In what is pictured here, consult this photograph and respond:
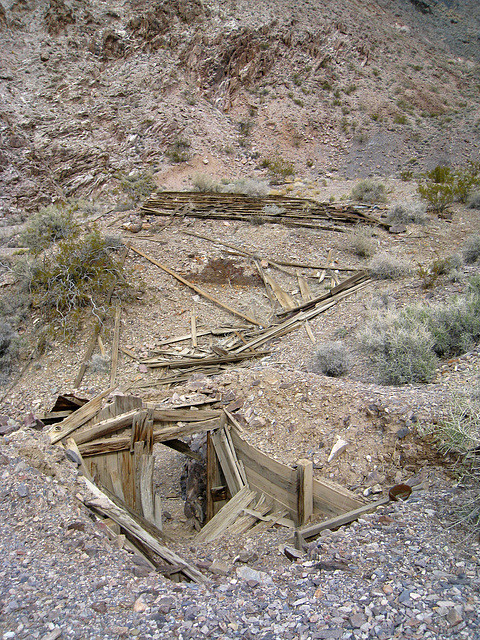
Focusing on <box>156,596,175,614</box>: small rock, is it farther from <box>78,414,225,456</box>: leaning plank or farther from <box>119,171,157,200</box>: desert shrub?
<box>119,171,157,200</box>: desert shrub

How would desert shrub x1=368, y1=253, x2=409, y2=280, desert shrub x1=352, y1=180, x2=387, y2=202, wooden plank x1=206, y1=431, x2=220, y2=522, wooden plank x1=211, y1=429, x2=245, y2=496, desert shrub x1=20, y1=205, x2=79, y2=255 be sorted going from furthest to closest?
desert shrub x1=352, y1=180, x2=387, y2=202 < desert shrub x1=20, y1=205, x2=79, y2=255 < desert shrub x1=368, y1=253, x2=409, y2=280 < wooden plank x1=206, y1=431, x2=220, y2=522 < wooden plank x1=211, y1=429, x2=245, y2=496

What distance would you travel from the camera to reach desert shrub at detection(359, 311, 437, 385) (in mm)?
6039

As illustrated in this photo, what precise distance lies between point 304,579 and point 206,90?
90.9ft

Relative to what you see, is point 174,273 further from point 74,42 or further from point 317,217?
point 74,42

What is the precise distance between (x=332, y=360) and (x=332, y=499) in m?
2.72

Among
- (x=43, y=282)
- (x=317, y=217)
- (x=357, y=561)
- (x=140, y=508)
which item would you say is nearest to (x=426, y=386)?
(x=357, y=561)

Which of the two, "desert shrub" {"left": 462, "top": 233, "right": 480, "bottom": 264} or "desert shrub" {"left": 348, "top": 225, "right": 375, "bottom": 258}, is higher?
"desert shrub" {"left": 462, "top": 233, "right": 480, "bottom": 264}

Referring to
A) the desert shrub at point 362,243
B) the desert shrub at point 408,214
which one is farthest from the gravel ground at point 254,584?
the desert shrub at point 408,214

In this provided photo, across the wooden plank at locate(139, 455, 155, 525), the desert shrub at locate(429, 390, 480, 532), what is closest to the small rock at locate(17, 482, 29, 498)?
the wooden plank at locate(139, 455, 155, 525)

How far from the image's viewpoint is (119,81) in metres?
24.7

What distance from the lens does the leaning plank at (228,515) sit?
212 inches

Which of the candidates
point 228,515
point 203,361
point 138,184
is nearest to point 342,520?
point 228,515

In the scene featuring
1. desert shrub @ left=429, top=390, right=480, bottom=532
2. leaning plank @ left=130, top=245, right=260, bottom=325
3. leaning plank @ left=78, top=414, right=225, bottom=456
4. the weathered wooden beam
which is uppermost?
desert shrub @ left=429, top=390, right=480, bottom=532

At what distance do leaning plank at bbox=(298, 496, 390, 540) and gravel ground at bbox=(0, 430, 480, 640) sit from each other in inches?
7.5
